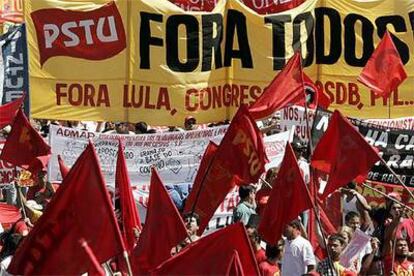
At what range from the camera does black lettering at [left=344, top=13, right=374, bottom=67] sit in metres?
16.9

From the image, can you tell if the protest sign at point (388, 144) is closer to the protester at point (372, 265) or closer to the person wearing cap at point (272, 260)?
the protester at point (372, 265)

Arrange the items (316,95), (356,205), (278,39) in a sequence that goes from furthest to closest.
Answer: (278,39), (316,95), (356,205)

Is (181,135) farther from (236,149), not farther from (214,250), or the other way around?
(214,250)

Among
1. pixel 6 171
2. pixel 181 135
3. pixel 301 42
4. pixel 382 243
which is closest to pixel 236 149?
pixel 382 243

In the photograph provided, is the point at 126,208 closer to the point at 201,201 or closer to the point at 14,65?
the point at 201,201

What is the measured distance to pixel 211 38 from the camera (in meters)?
16.4

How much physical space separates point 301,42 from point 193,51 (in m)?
1.26

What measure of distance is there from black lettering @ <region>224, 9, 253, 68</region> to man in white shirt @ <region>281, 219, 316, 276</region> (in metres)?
4.93

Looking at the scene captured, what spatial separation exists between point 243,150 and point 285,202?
1.37m

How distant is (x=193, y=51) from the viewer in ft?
53.8

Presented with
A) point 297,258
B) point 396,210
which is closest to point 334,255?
point 297,258

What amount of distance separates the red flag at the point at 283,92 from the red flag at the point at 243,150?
544 millimetres

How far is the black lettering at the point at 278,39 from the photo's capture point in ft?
54.4

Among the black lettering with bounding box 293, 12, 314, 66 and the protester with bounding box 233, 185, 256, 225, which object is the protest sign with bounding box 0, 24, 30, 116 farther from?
the protester with bounding box 233, 185, 256, 225
